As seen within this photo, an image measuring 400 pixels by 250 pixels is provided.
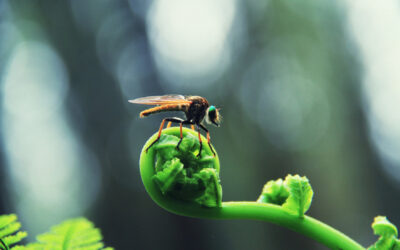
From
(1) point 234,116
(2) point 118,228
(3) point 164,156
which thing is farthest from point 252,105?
(3) point 164,156

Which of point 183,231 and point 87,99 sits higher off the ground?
point 87,99

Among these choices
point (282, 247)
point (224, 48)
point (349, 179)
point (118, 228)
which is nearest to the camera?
point (282, 247)

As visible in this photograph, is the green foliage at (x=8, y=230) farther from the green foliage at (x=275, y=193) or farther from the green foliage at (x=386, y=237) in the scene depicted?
the green foliage at (x=386, y=237)

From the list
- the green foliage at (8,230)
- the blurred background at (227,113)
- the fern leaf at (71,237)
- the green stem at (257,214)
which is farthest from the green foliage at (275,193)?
the blurred background at (227,113)

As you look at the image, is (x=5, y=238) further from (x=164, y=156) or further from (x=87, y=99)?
(x=87, y=99)

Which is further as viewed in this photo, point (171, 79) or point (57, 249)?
point (171, 79)

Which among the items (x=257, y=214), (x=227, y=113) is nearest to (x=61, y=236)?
(x=257, y=214)

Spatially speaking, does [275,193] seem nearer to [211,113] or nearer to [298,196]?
[298,196]

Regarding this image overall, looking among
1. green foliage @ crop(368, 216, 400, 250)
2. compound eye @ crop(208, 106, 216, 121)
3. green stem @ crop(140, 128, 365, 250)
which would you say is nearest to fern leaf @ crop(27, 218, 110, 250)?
green stem @ crop(140, 128, 365, 250)
